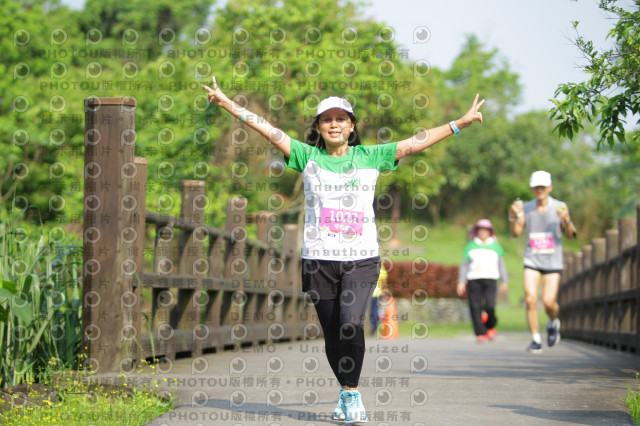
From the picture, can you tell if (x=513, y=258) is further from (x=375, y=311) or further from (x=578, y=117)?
(x=578, y=117)

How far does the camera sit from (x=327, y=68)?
20656 mm

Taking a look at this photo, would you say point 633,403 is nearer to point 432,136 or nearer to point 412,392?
A: point 412,392

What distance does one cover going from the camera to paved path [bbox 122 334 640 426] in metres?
4.77

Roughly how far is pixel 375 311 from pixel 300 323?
198 inches

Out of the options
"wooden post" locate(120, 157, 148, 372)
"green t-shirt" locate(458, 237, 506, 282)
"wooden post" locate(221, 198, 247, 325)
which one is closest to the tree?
"wooden post" locate(120, 157, 148, 372)

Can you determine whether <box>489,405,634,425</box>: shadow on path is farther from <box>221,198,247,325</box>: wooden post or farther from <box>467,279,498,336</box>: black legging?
<box>467,279,498,336</box>: black legging

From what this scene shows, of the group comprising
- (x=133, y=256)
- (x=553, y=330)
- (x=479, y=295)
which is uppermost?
(x=133, y=256)

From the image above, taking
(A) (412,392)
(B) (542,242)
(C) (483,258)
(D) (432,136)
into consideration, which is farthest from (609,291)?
(D) (432,136)

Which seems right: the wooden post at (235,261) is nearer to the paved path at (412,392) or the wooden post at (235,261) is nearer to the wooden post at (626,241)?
the paved path at (412,392)

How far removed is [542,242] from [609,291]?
2.56 metres

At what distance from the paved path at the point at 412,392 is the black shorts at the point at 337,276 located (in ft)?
2.13

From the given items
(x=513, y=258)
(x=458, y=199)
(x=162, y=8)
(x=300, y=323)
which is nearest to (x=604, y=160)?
(x=458, y=199)

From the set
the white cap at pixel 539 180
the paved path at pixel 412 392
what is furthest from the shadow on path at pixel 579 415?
the white cap at pixel 539 180

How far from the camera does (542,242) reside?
10.1m
